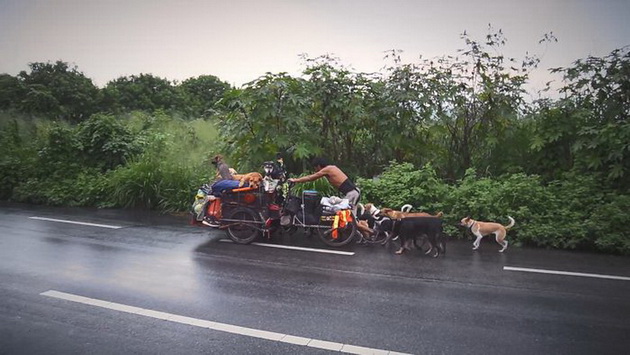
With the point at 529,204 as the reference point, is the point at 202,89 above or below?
above

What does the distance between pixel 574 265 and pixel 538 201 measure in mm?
2054

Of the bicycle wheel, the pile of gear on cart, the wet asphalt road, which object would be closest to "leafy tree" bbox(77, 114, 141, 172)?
the wet asphalt road

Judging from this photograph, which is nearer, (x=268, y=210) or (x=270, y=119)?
(x=268, y=210)

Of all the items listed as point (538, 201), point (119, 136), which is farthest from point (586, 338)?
point (119, 136)

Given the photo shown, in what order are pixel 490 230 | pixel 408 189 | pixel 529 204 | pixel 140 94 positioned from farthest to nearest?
pixel 140 94, pixel 408 189, pixel 529 204, pixel 490 230

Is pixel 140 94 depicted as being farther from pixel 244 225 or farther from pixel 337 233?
pixel 337 233

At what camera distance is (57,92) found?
28688mm

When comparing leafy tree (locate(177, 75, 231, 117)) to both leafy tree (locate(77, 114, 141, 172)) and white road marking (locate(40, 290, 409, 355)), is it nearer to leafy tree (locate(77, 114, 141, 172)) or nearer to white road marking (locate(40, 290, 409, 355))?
leafy tree (locate(77, 114, 141, 172))

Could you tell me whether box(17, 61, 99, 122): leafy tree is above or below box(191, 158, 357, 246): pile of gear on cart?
above

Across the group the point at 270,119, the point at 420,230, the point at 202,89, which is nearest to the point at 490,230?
the point at 420,230

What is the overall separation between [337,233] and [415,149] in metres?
4.59

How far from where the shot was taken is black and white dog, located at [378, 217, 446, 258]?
26.1 feet

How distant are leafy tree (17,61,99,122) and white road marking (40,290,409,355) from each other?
78.6 feet

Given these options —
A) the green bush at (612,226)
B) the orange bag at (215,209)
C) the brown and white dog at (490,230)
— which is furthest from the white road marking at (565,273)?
the orange bag at (215,209)
